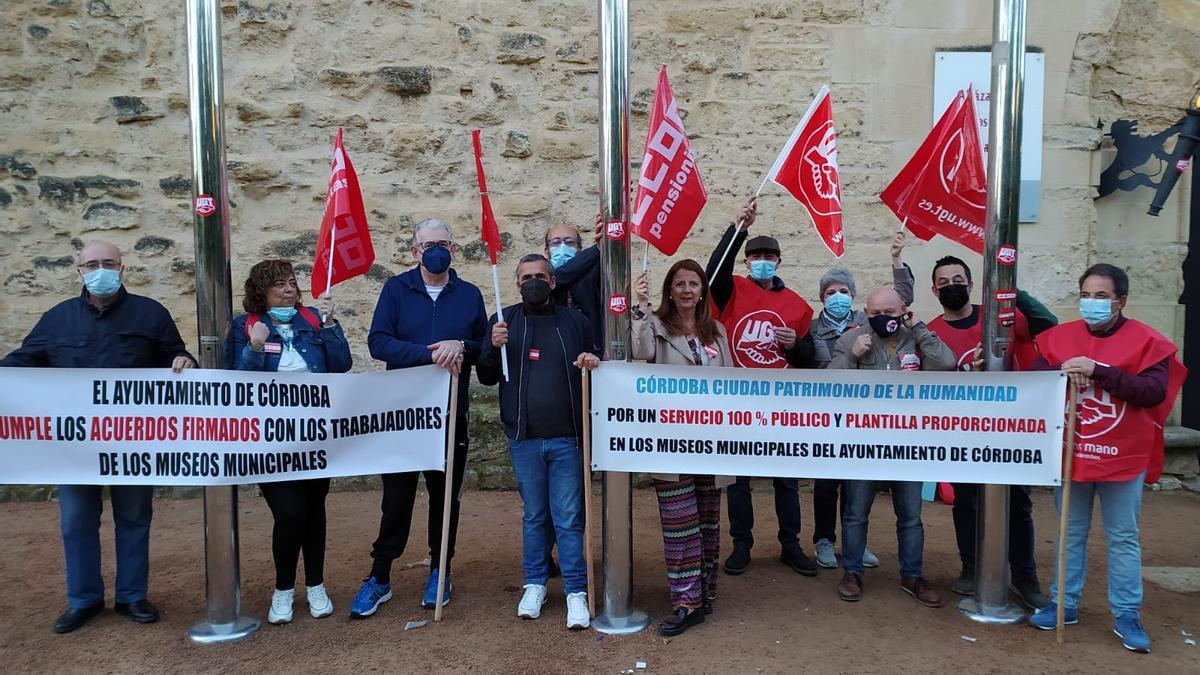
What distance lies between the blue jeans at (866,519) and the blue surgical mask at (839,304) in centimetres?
94

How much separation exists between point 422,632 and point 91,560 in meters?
1.74

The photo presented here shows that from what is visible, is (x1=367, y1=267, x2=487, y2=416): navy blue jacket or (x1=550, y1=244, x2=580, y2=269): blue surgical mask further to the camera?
(x1=550, y1=244, x2=580, y2=269): blue surgical mask

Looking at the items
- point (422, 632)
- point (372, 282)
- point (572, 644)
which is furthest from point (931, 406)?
point (372, 282)

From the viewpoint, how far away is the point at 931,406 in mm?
4152

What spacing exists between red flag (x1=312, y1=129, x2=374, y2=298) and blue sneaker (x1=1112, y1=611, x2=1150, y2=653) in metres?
4.22

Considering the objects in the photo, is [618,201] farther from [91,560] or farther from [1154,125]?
[1154,125]

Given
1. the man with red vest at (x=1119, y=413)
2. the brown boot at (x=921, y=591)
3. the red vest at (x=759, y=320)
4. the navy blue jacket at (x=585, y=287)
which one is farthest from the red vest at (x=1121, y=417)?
the navy blue jacket at (x=585, y=287)

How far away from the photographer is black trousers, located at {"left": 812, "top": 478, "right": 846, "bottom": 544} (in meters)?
5.05

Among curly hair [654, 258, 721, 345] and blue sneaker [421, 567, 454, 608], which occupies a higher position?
curly hair [654, 258, 721, 345]

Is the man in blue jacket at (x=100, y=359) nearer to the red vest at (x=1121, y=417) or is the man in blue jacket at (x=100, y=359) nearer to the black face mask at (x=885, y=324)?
the black face mask at (x=885, y=324)

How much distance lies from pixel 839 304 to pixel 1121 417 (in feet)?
4.81

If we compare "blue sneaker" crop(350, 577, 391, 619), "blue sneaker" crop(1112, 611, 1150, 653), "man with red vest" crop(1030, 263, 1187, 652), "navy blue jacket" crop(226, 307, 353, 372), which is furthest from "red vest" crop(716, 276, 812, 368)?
"blue sneaker" crop(350, 577, 391, 619)

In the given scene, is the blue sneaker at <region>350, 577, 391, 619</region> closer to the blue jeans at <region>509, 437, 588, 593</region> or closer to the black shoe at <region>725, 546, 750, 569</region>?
the blue jeans at <region>509, 437, 588, 593</region>

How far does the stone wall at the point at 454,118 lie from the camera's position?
269 inches
